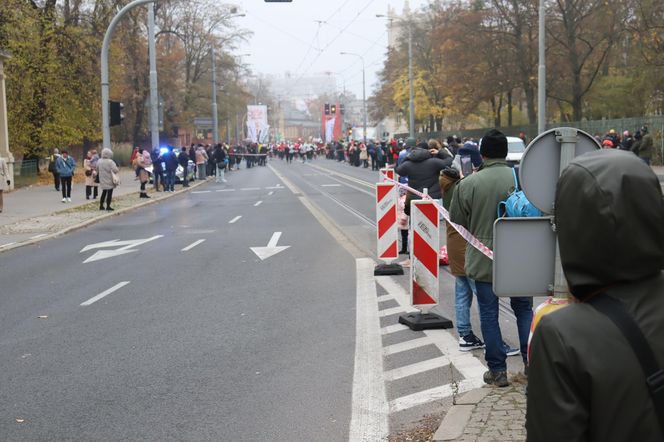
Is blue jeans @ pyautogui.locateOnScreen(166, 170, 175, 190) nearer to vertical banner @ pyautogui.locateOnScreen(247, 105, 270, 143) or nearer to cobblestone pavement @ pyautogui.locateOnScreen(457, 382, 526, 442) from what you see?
cobblestone pavement @ pyautogui.locateOnScreen(457, 382, 526, 442)

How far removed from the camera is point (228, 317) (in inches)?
358

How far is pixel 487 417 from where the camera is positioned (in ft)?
17.1

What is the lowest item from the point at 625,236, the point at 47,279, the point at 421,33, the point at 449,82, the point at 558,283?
the point at 47,279

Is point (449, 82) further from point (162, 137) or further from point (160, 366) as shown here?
point (160, 366)

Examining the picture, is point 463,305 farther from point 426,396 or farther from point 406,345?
point 426,396

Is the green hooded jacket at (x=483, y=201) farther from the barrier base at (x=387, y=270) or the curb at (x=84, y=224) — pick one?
the curb at (x=84, y=224)

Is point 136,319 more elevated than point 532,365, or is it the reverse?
point 532,365

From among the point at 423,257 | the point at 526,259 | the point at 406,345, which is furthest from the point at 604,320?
the point at 423,257

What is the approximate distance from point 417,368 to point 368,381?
536 mm

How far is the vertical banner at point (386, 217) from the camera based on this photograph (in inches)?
452

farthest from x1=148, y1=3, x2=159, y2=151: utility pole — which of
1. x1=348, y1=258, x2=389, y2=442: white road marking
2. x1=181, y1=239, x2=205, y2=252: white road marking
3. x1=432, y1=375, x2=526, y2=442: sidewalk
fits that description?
x1=432, y1=375, x2=526, y2=442: sidewalk

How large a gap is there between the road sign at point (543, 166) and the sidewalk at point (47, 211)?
14.1 meters

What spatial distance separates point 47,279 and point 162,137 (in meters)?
39.6

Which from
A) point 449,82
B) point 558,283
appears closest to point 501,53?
point 449,82
